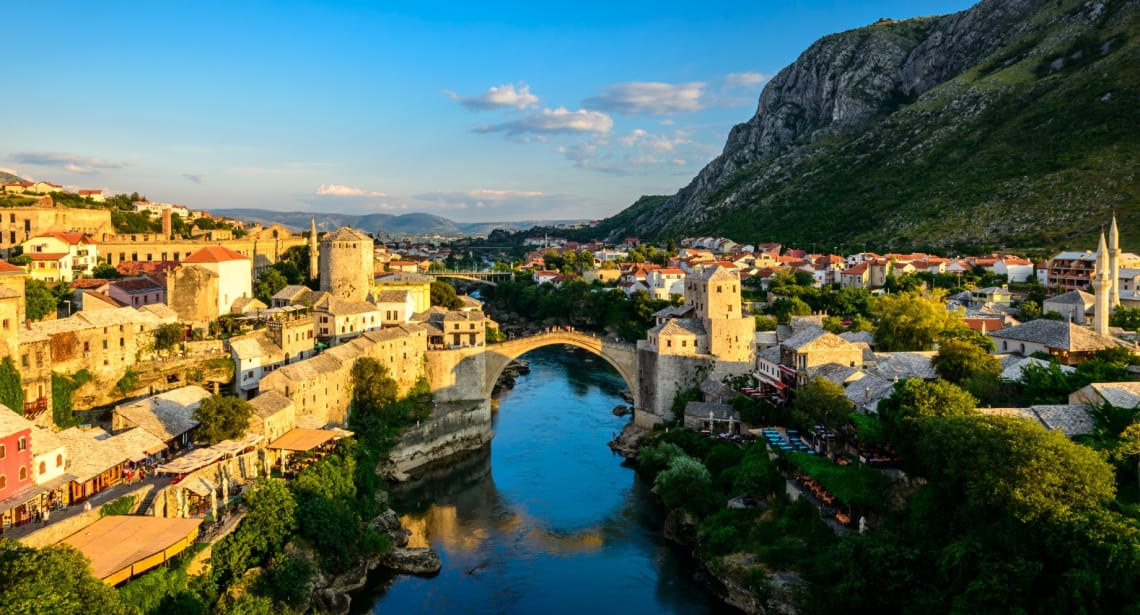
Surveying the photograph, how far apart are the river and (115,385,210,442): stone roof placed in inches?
263

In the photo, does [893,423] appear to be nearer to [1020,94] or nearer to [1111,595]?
[1111,595]

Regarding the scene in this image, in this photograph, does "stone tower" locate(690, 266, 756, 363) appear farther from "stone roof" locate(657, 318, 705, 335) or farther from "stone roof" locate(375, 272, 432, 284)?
"stone roof" locate(375, 272, 432, 284)

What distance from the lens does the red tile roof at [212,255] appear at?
33.7 m

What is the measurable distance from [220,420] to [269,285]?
58.2 ft

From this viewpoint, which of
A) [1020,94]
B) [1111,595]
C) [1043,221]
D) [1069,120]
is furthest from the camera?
[1020,94]

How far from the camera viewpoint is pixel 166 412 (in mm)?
21922

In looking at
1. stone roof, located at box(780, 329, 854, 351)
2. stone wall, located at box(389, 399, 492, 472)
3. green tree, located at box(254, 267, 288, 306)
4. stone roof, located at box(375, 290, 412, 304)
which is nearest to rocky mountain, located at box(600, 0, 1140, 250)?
stone roof, located at box(780, 329, 854, 351)

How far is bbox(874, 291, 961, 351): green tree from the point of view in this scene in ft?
99.2

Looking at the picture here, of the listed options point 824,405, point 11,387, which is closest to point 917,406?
point 824,405

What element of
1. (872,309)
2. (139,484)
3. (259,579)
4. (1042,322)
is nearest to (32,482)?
(139,484)

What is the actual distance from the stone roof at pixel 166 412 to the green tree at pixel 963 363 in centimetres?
2095

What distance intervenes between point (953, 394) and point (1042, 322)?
38.2 ft

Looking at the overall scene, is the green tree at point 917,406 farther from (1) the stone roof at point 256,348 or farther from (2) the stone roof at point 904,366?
(1) the stone roof at point 256,348

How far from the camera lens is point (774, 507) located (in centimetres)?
2148
